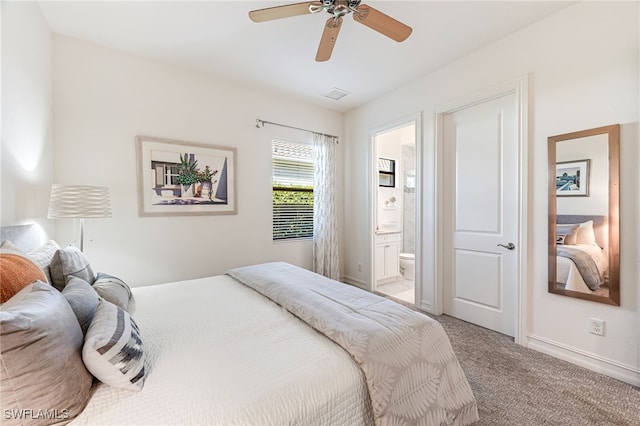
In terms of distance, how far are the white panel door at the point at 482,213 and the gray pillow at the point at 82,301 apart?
308 cm

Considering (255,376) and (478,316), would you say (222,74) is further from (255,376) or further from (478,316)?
(478,316)

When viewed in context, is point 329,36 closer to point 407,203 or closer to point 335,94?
point 335,94

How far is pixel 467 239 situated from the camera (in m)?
2.91

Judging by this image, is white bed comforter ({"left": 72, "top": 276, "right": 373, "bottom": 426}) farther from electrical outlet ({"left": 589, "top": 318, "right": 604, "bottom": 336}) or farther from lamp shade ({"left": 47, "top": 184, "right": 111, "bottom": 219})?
electrical outlet ({"left": 589, "top": 318, "right": 604, "bottom": 336})

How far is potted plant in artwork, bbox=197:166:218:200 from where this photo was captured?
3.12 meters

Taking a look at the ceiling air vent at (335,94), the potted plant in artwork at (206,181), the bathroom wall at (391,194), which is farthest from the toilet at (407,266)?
the potted plant in artwork at (206,181)

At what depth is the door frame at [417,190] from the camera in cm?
325

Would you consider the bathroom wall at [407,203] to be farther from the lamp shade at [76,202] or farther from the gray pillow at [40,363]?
the gray pillow at [40,363]

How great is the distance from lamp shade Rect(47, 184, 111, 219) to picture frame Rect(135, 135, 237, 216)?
0.70 meters

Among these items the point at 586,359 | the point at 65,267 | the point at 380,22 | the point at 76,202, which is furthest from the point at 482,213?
the point at 76,202

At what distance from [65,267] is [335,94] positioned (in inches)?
131

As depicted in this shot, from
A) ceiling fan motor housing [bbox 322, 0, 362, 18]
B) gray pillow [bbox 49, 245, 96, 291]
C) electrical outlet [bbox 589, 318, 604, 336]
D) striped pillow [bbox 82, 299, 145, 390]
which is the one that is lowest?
electrical outlet [bbox 589, 318, 604, 336]

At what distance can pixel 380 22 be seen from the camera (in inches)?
69.7

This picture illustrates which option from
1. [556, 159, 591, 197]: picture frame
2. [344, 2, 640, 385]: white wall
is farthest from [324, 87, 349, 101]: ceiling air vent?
[556, 159, 591, 197]: picture frame
